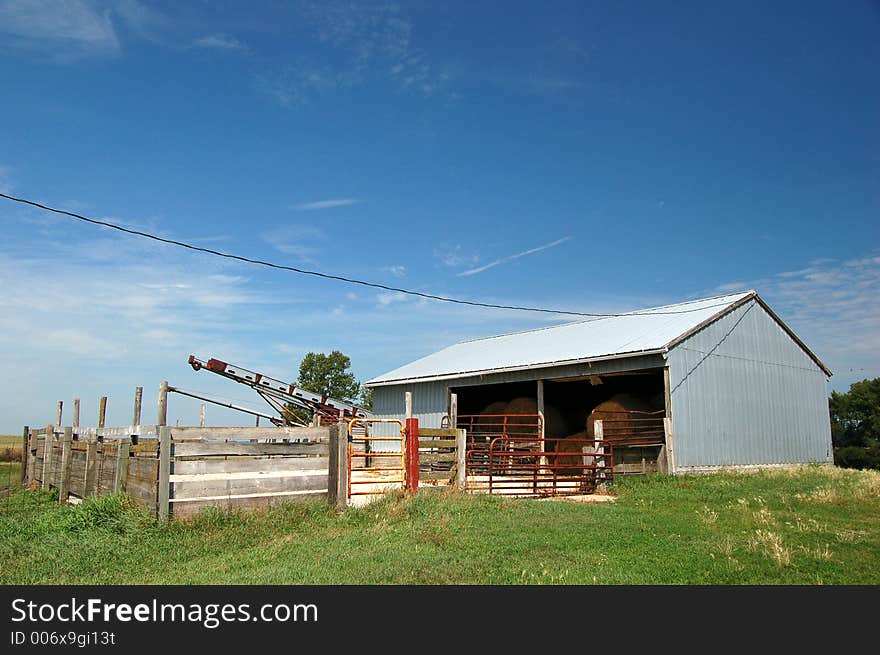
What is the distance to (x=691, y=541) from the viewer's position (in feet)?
31.2

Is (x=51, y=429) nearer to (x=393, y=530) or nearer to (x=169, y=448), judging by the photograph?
(x=169, y=448)

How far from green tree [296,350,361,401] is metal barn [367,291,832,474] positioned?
2316 cm

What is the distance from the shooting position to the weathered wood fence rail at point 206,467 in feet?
35.1

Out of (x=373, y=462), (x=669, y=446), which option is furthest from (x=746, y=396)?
(x=373, y=462)

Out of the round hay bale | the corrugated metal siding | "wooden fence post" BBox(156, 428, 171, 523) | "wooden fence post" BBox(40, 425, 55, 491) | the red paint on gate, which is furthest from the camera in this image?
the corrugated metal siding

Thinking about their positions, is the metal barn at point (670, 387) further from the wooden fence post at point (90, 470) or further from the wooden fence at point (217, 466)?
the wooden fence post at point (90, 470)

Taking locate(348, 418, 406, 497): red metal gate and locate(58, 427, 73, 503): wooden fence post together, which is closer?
locate(348, 418, 406, 497): red metal gate

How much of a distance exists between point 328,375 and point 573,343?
30663mm

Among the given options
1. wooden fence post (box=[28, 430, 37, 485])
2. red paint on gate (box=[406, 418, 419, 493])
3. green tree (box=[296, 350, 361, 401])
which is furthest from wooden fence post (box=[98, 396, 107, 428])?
green tree (box=[296, 350, 361, 401])

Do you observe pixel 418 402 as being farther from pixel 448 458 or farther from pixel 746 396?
pixel 448 458

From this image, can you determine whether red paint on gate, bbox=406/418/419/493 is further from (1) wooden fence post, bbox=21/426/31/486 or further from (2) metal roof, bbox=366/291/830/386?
(1) wooden fence post, bbox=21/426/31/486

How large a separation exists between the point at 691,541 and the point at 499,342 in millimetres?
24130

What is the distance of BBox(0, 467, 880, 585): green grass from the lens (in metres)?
7.47

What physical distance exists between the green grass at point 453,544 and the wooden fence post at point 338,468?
1.97 ft
